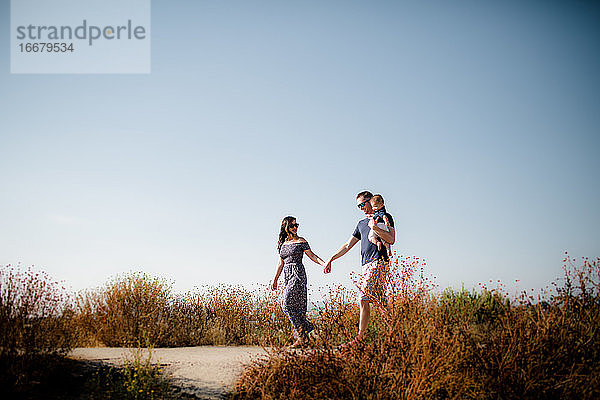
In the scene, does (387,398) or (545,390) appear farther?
(545,390)

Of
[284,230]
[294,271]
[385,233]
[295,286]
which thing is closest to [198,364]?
[295,286]

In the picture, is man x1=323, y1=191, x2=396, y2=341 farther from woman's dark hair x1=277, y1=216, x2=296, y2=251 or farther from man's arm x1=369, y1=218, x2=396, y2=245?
woman's dark hair x1=277, y1=216, x2=296, y2=251

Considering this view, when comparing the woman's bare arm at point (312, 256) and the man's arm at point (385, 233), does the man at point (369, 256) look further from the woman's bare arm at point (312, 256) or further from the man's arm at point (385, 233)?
the woman's bare arm at point (312, 256)

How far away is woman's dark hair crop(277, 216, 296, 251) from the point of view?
25.7ft

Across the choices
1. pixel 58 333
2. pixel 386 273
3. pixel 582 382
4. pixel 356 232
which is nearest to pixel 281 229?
pixel 356 232

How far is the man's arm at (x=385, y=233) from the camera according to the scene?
21.7 feet

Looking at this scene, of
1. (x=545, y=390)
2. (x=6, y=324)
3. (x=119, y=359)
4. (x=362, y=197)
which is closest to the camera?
(x=545, y=390)

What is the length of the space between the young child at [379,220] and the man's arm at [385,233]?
5 cm

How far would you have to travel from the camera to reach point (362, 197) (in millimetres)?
7137

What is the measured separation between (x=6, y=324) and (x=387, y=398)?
14.3 feet

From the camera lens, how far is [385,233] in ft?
21.8

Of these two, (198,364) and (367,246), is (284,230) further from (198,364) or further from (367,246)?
(198,364)

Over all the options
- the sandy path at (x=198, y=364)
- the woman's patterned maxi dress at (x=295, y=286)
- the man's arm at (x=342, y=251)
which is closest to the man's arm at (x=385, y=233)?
the man's arm at (x=342, y=251)

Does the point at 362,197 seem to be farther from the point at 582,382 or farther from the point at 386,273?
the point at 582,382
